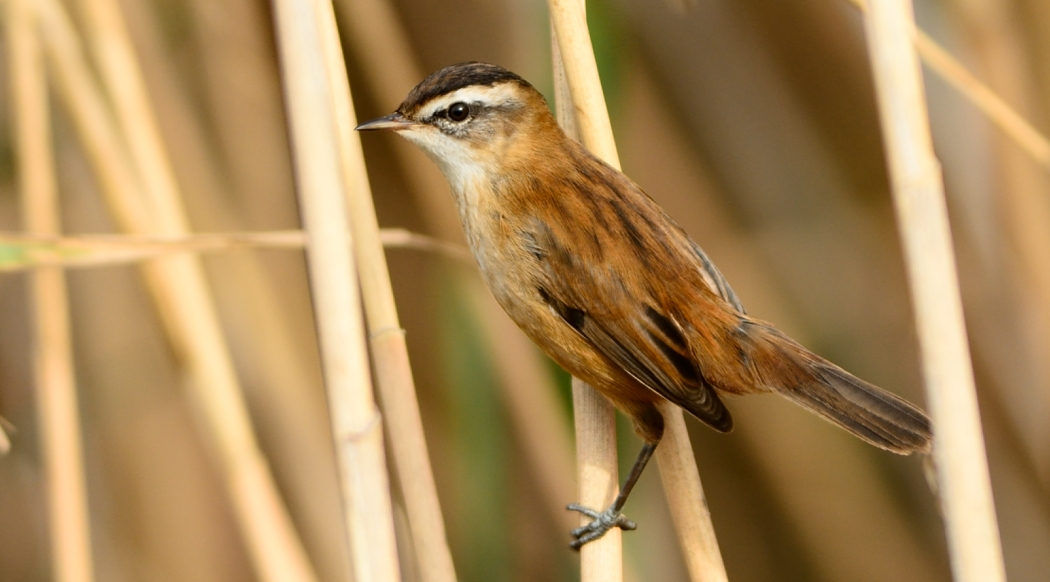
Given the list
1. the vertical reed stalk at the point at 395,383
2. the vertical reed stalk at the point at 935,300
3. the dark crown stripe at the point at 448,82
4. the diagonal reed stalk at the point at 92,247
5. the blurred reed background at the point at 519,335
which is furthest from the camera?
the blurred reed background at the point at 519,335

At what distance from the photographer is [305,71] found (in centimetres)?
147

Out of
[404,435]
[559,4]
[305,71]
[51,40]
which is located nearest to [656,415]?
[404,435]

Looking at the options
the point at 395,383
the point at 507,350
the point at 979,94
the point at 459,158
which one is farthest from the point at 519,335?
the point at 979,94

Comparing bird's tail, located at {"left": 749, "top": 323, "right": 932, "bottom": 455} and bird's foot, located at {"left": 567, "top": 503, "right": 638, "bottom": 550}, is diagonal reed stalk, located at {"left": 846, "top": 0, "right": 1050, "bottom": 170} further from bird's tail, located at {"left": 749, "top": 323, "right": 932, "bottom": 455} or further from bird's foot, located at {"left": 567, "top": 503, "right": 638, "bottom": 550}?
bird's foot, located at {"left": 567, "top": 503, "right": 638, "bottom": 550}

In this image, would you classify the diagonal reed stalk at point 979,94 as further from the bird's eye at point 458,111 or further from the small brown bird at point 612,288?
the bird's eye at point 458,111

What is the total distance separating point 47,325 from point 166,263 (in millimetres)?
376

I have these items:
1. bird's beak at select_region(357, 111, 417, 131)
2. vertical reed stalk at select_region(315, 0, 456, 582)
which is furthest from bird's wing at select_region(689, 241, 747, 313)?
vertical reed stalk at select_region(315, 0, 456, 582)

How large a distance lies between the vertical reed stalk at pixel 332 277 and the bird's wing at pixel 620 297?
904 millimetres

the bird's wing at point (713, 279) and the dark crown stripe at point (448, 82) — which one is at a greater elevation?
the dark crown stripe at point (448, 82)

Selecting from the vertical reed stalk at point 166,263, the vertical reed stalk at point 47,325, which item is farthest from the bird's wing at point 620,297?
the vertical reed stalk at point 47,325

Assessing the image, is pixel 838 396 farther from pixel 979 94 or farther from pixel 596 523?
pixel 979 94

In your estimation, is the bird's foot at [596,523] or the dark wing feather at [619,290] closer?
the bird's foot at [596,523]

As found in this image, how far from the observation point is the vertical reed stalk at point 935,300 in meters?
1.38

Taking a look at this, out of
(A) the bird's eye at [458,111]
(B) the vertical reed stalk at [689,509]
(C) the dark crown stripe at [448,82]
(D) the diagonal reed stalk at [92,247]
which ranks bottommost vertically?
(B) the vertical reed stalk at [689,509]
